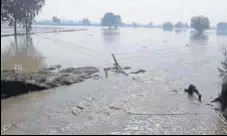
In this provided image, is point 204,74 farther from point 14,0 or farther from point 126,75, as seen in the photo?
point 14,0

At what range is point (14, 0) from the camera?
6581cm

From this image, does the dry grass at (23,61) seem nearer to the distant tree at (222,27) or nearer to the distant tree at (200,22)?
the distant tree at (200,22)

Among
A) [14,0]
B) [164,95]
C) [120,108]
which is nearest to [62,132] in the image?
[120,108]

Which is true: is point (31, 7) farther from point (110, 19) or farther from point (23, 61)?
point (110, 19)

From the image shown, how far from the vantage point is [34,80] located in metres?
26.0

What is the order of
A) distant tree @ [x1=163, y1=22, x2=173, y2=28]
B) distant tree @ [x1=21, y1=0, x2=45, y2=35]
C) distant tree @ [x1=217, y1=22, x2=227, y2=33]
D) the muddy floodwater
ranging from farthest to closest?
distant tree @ [x1=163, y1=22, x2=173, y2=28] → distant tree @ [x1=217, y1=22, x2=227, y2=33] → distant tree @ [x1=21, y1=0, x2=45, y2=35] → the muddy floodwater

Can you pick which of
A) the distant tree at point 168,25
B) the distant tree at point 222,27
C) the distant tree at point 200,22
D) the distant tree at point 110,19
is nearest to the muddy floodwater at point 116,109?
the distant tree at point 200,22

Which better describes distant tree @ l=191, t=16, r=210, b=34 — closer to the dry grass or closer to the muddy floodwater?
the dry grass

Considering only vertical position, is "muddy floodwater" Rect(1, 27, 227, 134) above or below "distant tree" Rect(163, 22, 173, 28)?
below

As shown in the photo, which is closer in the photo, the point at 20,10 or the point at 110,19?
the point at 20,10

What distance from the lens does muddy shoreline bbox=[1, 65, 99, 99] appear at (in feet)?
71.4

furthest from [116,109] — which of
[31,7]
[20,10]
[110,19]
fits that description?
[110,19]

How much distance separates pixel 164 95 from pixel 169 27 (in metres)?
169

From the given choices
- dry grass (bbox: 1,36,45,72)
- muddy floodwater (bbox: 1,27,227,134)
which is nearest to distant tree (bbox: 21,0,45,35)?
dry grass (bbox: 1,36,45,72)
